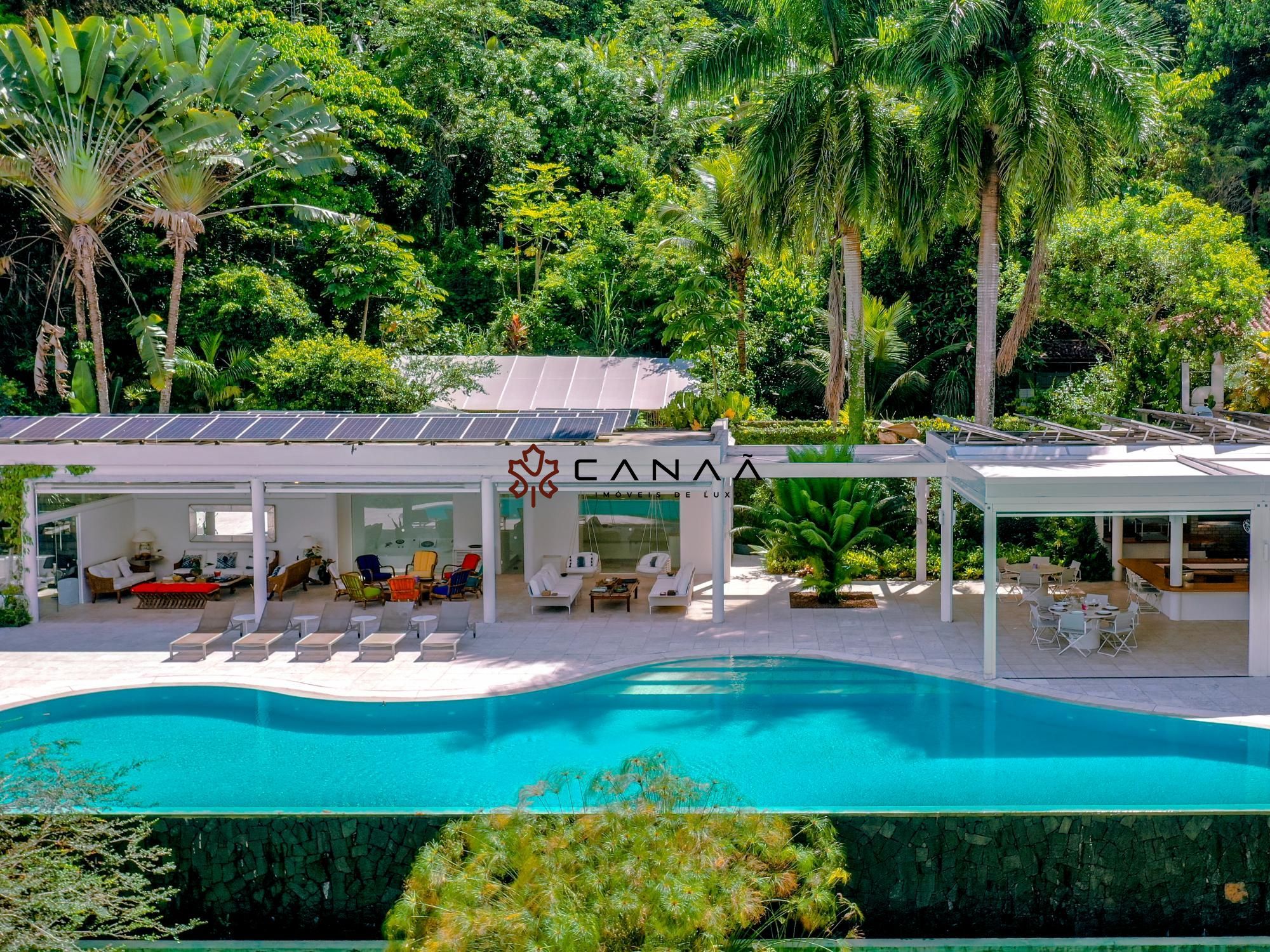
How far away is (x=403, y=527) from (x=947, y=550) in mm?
11286

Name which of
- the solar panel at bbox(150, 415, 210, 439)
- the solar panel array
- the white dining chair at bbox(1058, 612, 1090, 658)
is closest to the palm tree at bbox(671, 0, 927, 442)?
the solar panel array

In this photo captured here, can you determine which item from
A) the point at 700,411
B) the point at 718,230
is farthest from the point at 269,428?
the point at 718,230

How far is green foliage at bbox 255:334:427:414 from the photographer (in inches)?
1201

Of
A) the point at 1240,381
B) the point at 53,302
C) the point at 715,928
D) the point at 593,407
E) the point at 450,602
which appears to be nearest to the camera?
the point at 715,928

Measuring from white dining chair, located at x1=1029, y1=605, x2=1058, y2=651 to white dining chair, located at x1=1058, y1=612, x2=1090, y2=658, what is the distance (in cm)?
28

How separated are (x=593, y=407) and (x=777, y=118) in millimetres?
10476

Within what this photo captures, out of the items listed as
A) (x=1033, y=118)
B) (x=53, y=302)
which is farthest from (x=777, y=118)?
(x=53, y=302)

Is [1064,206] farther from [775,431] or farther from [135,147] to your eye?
[135,147]

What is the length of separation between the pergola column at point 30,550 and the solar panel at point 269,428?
3.98 metres

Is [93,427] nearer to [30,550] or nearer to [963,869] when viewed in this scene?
[30,550]

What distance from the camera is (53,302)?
3619 cm

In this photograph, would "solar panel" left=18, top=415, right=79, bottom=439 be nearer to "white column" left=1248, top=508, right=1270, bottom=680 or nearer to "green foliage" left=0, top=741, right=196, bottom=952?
"green foliage" left=0, top=741, right=196, bottom=952

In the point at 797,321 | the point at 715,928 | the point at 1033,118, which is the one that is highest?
the point at 1033,118

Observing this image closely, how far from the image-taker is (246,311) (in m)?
35.4
